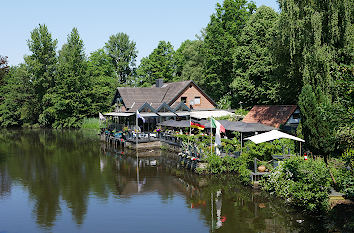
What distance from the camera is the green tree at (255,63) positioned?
35312 mm

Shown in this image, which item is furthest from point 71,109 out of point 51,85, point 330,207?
point 330,207

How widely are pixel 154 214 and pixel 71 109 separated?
2133 inches

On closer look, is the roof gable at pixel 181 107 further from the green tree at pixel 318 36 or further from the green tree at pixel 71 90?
the green tree at pixel 71 90

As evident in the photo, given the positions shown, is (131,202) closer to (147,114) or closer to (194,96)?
(147,114)

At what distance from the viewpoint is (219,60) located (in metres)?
48.5

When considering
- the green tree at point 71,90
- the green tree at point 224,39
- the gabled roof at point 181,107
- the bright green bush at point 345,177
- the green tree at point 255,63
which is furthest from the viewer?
the green tree at point 71,90

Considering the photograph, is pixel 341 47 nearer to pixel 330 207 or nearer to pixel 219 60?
pixel 330 207

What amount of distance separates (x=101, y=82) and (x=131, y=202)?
174 feet

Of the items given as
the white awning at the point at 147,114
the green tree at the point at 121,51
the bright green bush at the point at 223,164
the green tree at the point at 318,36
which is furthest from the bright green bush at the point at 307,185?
the green tree at the point at 121,51

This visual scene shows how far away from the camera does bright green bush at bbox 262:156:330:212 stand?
13891 millimetres

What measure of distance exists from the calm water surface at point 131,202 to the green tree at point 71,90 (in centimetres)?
3706

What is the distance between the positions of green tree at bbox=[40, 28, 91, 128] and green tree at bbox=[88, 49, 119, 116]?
141 cm

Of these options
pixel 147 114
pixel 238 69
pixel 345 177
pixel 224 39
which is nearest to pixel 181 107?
pixel 147 114

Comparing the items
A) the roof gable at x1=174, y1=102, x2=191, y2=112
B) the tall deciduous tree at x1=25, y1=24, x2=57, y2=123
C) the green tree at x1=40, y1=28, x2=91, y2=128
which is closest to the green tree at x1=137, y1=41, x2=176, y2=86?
the green tree at x1=40, y1=28, x2=91, y2=128
